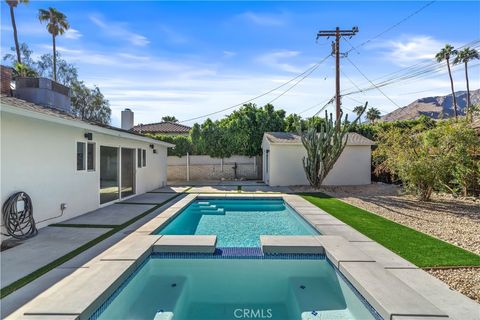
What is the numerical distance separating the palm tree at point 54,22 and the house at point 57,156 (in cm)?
2334

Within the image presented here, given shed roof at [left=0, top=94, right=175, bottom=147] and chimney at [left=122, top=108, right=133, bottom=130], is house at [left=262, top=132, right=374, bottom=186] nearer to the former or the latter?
shed roof at [left=0, top=94, right=175, bottom=147]

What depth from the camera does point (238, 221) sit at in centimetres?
1036

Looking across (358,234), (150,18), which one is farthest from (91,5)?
(358,234)

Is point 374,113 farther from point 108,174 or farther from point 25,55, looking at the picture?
point 25,55

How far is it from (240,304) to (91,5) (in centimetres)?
1014

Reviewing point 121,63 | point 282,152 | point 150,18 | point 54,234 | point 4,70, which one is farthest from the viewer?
point 282,152

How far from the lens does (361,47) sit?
20.0m

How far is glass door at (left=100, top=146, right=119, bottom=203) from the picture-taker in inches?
→ 441

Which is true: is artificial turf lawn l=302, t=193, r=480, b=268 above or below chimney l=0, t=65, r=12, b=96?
below

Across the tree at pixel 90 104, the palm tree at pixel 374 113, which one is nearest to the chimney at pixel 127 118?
the tree at pixel 90 104

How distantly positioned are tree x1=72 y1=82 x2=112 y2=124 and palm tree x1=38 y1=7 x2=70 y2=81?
8.49 feet

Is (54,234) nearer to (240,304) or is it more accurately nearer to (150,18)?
(240,304)

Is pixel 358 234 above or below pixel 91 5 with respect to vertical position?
below

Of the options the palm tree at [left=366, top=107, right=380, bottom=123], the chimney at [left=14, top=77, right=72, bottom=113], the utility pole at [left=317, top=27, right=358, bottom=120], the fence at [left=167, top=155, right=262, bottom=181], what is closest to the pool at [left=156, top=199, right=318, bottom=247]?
the chimney at [left=14, top=77, right=72, bottom=113]
